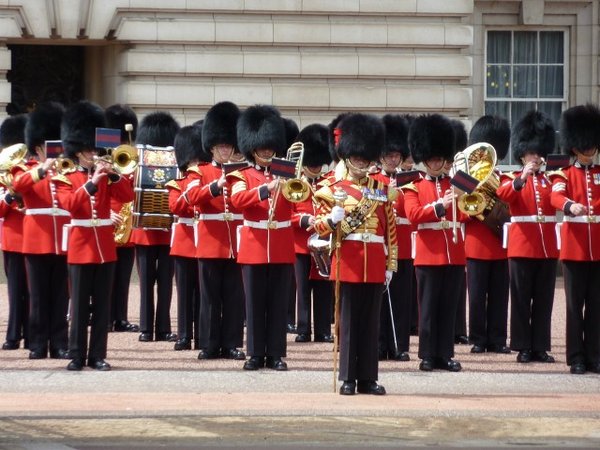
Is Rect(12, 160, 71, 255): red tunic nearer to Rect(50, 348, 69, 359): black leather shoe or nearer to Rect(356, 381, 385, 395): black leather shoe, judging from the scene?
Rect(50, 348, 69, 359): black leather shoe

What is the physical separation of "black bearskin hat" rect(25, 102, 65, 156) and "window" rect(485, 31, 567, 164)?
24.3ft

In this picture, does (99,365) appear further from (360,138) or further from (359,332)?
(360,138)

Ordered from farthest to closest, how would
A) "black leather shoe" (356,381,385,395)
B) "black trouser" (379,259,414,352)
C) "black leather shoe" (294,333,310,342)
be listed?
"black leather shoe" (294,333,310,342)
"black trouser" (379,259,414,352)
"black leather shoe" (356,381,385,395)

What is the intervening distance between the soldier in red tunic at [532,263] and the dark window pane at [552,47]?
693 cm

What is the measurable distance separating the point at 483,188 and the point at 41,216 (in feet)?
9.17

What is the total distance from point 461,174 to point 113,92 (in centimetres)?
755

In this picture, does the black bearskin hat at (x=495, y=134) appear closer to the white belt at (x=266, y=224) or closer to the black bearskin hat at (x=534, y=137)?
the black bearskin hat at (x=534, y=137)

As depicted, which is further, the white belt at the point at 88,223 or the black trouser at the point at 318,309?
the black trouser at the point at 318,309

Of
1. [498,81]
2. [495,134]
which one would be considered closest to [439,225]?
[495,134]

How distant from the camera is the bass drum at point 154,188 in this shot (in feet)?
41.0

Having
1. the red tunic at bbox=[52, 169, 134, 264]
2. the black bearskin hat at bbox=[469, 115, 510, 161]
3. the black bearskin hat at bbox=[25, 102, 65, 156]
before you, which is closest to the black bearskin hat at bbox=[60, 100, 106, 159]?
the red tunic at bbox=[52, 169, 134, 264]

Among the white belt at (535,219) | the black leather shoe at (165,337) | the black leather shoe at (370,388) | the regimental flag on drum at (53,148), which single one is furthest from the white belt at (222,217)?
the black leather shoe at (370,388)

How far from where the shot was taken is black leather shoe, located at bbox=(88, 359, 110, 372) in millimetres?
11062

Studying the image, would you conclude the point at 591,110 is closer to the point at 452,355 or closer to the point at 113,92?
the point at 452,355
